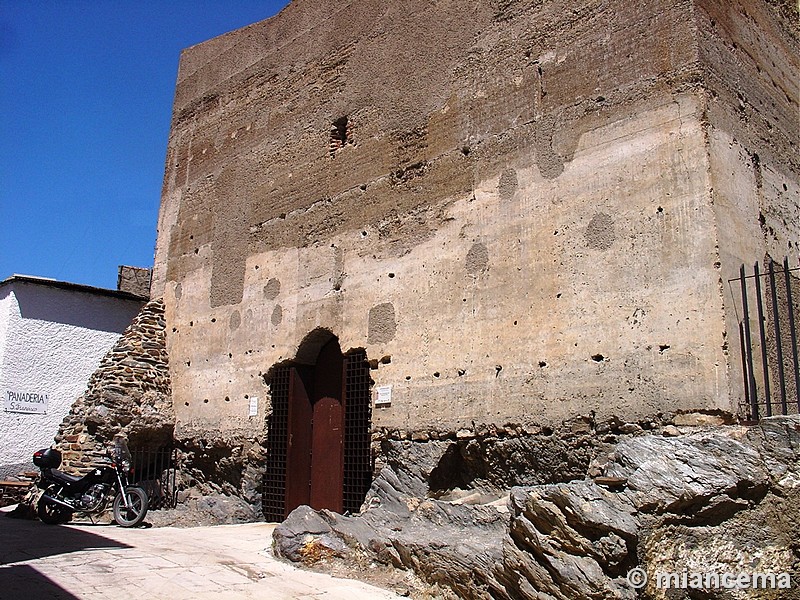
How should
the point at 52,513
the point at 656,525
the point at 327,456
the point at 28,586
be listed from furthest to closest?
the point at 327,456 < the point at 52,513 < the point at 28,586 < the point at 656,525

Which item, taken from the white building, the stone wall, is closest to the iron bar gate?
the stone wall

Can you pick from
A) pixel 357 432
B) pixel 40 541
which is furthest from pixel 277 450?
pixel 40 541

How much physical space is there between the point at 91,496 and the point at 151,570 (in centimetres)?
315

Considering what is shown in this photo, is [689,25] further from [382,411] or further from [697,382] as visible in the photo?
[382,411]

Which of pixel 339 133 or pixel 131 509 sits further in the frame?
pixel 339 133

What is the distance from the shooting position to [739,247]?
19.9 ft

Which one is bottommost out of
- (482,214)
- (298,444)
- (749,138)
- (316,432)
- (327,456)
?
(327,456)

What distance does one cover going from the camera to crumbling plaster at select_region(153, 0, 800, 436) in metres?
6.08

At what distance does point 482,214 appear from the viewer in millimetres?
7492

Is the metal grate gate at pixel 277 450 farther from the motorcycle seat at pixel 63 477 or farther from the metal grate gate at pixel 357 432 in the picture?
the motorcycle seat at pixel 63 477

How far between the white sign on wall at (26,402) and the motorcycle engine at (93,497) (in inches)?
167

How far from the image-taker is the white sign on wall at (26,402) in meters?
11.6

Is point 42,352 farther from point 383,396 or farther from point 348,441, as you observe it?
point 383,396

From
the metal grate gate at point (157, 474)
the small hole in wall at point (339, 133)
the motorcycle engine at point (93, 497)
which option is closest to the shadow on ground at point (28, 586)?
the motorcycle engine at point (93, 497)
